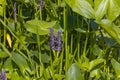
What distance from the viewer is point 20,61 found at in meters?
0.78

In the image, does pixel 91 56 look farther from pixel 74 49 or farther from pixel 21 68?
pixel 21 68

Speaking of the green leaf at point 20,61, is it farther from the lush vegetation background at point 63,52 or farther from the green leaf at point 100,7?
the green leaf at point 100,7

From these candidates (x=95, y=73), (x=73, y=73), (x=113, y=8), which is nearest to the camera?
(x=113, y=8)

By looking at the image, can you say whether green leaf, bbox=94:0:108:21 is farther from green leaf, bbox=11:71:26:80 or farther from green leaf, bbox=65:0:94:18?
green leaf, bbox=11:71:26:80

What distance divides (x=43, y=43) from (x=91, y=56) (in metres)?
0.14

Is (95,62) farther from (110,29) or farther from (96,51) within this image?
(110,29)

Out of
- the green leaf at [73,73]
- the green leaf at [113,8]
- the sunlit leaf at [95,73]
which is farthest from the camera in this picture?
the sunlit leaf at [95,73]

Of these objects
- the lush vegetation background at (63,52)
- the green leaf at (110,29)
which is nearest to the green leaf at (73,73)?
the lush vegetation background at (63,52)

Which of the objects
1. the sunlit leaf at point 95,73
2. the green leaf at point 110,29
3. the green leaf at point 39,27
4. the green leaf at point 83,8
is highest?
the green leaf at point 83,8

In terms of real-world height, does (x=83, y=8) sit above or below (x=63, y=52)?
above

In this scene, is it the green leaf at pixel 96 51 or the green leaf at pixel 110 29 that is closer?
the green leaf at pixel 110 29

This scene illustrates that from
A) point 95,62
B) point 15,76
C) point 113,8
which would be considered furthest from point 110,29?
point 15,76

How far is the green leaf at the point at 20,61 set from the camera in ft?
2.53

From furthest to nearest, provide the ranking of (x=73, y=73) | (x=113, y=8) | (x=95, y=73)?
(x=95, y=73) < (x=73, y=73) < (x=113, y=8)
